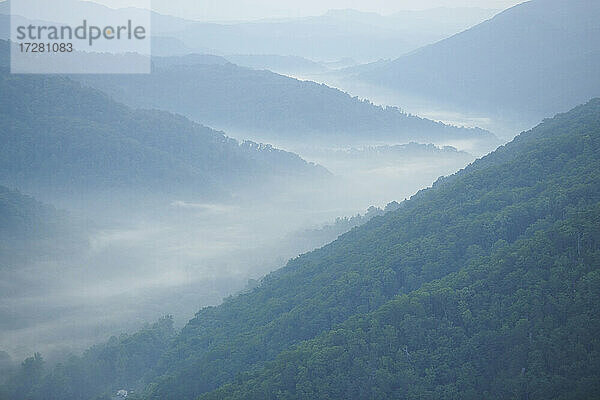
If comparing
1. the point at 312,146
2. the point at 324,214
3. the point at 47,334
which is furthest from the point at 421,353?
the point at 312,146

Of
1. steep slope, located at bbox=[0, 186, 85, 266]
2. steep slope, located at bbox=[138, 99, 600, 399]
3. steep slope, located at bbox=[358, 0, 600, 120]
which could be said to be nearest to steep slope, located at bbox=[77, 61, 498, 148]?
steep slope, located at bbox=[358, 0, 600, 120]

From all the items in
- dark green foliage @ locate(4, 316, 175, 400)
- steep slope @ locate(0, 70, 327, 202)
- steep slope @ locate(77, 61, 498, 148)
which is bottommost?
dark green foliage @ locate(4, 316, 175, 400)

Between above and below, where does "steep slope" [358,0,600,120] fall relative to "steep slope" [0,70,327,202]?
above

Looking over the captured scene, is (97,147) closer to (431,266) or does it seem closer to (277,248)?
(277,248)

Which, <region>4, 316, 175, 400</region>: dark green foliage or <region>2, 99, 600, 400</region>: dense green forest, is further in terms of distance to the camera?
<region>4, 316, 175, 400</region>: dark green foliage

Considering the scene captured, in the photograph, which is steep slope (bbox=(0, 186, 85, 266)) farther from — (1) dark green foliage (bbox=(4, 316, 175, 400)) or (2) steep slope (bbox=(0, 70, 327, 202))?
(1) dark green foliage (bbox=(4, 316, 175, 400))

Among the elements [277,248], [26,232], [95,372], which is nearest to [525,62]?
[277,248]
